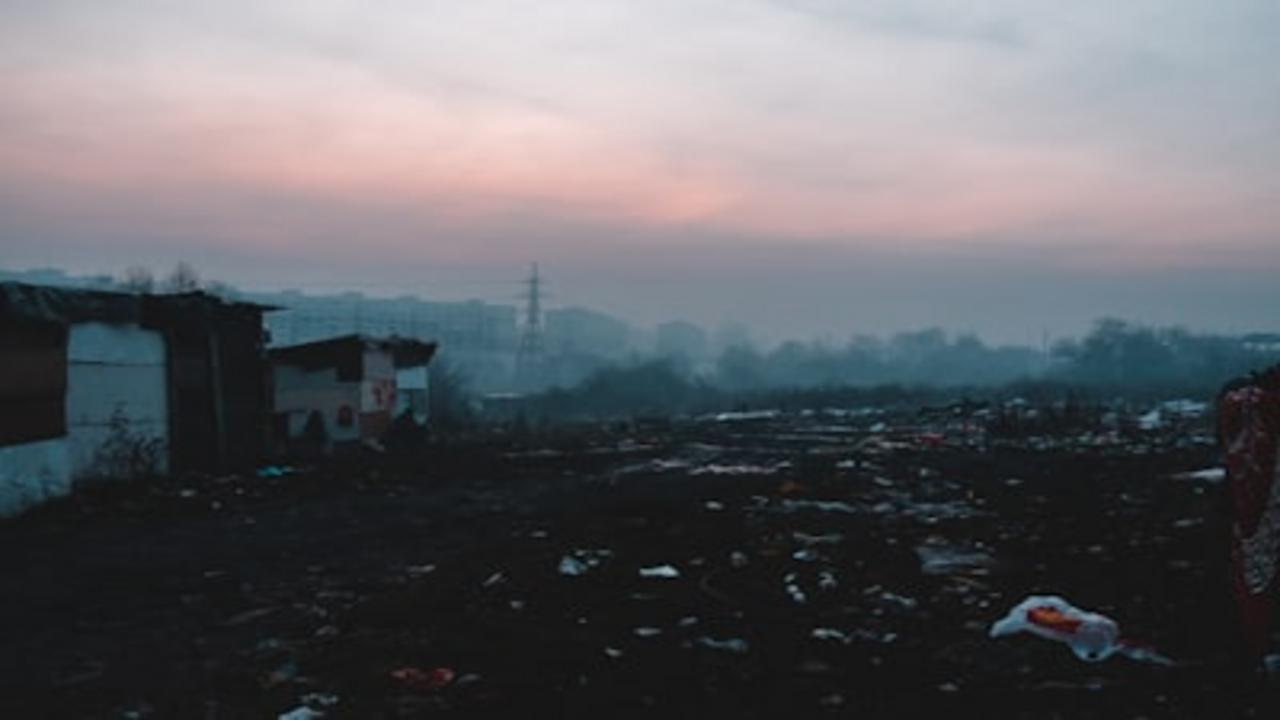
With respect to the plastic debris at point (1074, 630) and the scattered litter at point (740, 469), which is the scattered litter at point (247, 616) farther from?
the scattered litter at point (740, 469)

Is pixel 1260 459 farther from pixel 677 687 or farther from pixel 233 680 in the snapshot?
pixel 233 680

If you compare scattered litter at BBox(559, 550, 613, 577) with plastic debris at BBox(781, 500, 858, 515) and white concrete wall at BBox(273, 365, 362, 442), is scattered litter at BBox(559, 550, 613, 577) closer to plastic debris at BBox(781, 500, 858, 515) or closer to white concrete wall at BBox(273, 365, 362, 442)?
plastic debris at BBox(781, 500, 858, 515)

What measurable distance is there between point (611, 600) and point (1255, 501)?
394cm

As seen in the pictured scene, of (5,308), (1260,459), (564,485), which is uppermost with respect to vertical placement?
(5,308)

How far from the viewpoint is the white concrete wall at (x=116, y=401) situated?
14641 mm

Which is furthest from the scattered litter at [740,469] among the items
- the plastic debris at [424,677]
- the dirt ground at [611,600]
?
the plastic debris at [424,677]

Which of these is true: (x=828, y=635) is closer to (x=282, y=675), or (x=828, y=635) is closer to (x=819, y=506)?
(x=282, y=675)

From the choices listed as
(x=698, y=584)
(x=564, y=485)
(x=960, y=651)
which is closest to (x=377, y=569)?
(x=698, y=584)

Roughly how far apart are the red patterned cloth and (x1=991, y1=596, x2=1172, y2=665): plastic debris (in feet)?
1.58

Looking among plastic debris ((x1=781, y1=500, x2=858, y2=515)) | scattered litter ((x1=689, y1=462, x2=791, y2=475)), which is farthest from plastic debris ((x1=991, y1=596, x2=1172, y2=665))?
scattered litter ((x1=689, y1=462, x2=791, y2=475))

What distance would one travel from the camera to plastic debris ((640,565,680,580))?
27.2 ft

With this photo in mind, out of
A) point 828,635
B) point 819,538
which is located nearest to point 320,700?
point 828,635

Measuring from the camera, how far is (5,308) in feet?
40.4

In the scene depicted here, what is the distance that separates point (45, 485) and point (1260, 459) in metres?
12.8
